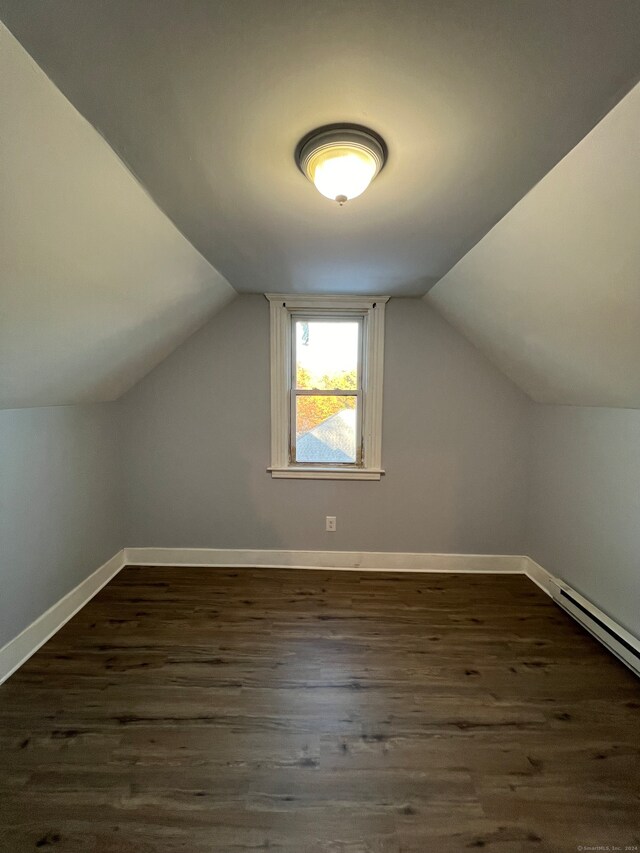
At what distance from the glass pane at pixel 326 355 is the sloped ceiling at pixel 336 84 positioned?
58.2 inches

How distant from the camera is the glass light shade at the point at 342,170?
3.61ft

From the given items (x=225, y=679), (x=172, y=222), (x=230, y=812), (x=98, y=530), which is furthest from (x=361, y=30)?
(x=98, y=530)

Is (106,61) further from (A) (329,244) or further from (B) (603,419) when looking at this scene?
(B) (603,419)

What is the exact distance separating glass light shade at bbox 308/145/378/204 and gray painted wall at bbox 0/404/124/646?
73.4 inches

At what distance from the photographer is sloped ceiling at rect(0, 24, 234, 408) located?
0.91 m

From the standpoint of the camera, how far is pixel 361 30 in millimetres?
767

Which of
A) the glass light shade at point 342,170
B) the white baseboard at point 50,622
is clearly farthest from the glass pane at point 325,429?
the glass light shade at point 342,170

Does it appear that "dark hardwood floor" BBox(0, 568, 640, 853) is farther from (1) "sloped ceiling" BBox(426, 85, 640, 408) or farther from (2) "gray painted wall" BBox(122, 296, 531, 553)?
(1) "sloped ceiling" BBox(426, 85, 640, 408)

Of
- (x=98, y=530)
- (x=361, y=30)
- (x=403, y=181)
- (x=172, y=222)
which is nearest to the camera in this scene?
(x=361, y=30)

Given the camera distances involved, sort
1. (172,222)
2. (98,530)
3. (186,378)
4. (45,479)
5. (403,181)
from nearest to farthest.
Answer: (403,181) < (172,222) < (45,479) < (98,530) < (186,378)

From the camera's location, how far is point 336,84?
90cm

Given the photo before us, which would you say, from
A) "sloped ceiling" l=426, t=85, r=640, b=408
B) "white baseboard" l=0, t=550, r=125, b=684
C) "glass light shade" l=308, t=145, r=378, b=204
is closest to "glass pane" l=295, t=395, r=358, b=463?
"sloped ceiling" l=426, t=85, r=640, b=408

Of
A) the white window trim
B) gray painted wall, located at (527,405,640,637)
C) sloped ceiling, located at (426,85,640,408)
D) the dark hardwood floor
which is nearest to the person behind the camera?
sloped ceiling, located at (426,85,640,408)

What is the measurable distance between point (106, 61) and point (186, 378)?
85.9 inches
